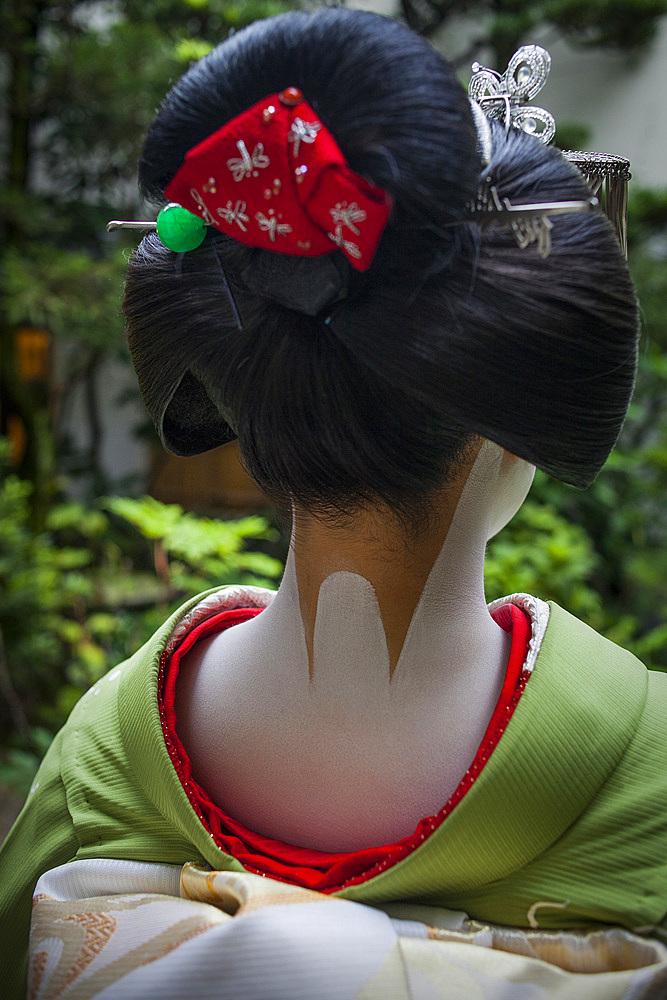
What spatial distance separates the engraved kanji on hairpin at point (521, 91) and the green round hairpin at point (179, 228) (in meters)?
0.27

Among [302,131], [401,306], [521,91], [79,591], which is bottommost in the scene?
[79,591]

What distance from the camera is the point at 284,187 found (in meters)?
0.56

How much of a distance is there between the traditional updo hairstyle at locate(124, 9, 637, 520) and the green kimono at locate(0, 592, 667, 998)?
197mm

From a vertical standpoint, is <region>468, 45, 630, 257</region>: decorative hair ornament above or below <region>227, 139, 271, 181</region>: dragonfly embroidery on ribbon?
above

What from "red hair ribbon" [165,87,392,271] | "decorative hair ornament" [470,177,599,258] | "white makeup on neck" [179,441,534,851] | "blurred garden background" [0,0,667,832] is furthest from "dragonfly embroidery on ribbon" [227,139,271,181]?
"blurred garden background" [0,0,667,832]

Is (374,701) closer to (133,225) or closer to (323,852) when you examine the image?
(323,852)

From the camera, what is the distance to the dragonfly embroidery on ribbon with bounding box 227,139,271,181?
0.56 m

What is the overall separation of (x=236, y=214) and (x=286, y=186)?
0.05 m

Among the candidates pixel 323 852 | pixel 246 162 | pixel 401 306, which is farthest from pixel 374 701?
pixel 246 162

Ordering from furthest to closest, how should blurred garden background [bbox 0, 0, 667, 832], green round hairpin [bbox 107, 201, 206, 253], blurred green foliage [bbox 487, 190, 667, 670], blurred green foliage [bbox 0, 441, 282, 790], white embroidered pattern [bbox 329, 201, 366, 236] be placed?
blurred garden background [bbox 0, 0, 667, 832] → blurred green foliage [bbox 487, 190, 667, 670] → blurred green foliage [bbox 0, 441, 282, 790] → green round hairpin [bbox 107, 201, 206, 253] → white embroidered pattern [bbox 329, 201, 366, 236]

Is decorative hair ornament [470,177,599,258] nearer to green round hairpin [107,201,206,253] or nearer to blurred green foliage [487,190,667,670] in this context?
green round hairpin [107,201,206,253]

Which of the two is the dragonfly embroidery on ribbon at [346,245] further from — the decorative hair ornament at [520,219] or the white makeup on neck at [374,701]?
the white makeup on neck at [374,701]

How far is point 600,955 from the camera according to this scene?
2.03ft

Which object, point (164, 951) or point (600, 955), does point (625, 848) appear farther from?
point (164, 951)
